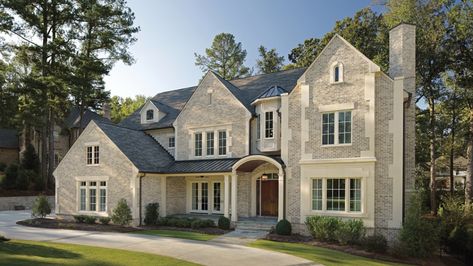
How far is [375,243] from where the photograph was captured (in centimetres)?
A: 1412

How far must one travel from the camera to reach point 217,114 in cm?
2134

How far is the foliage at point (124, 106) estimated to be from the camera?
195ft

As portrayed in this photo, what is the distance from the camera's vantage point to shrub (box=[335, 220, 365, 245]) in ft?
47.4

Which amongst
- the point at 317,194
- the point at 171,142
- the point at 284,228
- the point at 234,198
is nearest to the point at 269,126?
the point at 234,198

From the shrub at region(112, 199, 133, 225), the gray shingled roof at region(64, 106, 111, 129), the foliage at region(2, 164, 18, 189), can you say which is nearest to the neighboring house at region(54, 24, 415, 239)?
the shrub at region(112, 199, 133, 225)

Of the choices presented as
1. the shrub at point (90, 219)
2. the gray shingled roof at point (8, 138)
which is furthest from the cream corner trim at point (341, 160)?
the gray shingled roof at point (8, 138)

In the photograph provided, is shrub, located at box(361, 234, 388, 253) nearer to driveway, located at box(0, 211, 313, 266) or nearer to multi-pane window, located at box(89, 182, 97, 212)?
driveway, located at box(0, 211, 313, 266)

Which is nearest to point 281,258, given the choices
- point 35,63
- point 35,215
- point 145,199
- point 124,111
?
point 145,199

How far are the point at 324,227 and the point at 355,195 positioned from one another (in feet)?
6.55

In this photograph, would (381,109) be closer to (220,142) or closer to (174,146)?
(220,142)

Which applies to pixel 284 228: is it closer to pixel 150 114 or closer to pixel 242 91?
pixel 242 91

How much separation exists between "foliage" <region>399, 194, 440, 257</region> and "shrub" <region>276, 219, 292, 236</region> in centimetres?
472

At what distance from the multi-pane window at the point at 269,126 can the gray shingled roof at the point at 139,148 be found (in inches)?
272

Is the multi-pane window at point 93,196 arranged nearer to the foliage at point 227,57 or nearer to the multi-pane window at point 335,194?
the multi-pane window at point 335,194
